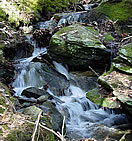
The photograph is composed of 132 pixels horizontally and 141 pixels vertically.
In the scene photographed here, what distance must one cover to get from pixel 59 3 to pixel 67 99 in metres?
9.99

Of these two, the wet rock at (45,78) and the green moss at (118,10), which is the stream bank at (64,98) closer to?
the wet rock at (45,78)

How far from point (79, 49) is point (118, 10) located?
4763 mm

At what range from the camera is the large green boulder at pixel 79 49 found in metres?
6.60

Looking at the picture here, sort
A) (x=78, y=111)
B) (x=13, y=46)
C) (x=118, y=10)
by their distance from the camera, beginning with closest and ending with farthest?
1. (x=78, y=111)
2. (x=13, y=46)
3. (x=118, y=10)

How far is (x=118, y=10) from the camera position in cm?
967

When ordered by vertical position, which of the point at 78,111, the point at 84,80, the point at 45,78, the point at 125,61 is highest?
the point at 125,61

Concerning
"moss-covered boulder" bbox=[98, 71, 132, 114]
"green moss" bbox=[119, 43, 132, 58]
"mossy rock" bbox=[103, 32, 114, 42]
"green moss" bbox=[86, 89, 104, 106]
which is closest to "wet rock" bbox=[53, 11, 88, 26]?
"mossy rock" bbox=[103, 32, 114, 42]

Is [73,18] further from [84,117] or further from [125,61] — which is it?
[84,117]

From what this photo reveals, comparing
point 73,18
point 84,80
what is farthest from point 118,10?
point 84,80

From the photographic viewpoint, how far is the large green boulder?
6.60 m

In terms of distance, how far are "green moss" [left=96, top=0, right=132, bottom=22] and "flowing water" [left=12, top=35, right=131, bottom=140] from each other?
182 inches

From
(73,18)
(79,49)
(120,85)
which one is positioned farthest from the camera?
(73,18)

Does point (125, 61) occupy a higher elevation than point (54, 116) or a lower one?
higher

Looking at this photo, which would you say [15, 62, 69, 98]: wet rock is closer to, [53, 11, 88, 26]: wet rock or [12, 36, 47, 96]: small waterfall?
[12, 36, 47, 96]: small waterfall
